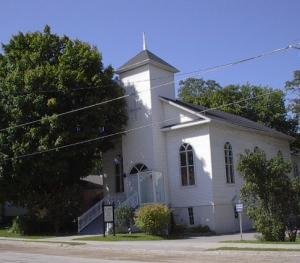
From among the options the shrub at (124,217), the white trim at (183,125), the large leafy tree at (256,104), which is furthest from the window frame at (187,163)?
the large leafy tree at (256,104)

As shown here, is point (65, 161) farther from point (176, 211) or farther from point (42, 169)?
point (176, 211)

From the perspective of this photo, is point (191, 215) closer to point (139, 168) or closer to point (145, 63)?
point (139, 168)

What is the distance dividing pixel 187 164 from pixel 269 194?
11321 mm

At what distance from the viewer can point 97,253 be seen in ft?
71.3

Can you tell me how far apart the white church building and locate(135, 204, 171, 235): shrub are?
420 cm

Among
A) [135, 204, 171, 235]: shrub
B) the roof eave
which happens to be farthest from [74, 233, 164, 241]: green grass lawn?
the roof eave

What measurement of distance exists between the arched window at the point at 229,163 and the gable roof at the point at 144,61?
7277 mm

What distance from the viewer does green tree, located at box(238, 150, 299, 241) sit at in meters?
23.3

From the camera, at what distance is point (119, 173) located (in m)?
38.9

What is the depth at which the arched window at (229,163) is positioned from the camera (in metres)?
35.3

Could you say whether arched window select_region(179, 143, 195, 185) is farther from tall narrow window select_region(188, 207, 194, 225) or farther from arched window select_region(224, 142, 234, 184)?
arched window select_region(224, 142, 234, 184)

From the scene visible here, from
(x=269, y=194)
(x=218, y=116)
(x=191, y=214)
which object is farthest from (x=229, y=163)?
(x=269, y=194)

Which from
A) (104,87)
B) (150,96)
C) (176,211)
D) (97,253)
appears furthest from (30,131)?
(97,253)

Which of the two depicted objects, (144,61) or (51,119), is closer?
(51,119)
